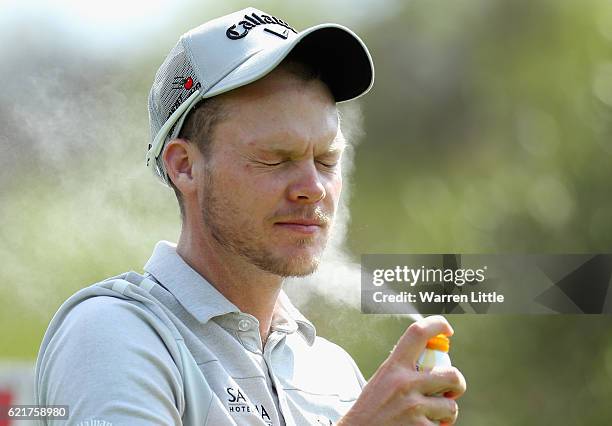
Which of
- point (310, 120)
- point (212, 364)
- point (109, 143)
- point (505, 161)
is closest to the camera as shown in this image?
point (212, 364)

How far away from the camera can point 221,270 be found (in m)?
2.05

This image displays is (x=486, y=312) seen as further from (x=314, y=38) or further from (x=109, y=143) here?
(x=314, y=38)

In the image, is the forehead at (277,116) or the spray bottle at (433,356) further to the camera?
the forehead at (277,116)

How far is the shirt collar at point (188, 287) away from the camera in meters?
1.94

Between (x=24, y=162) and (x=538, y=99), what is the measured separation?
424 cm

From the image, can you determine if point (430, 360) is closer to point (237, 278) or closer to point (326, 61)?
point (237, 278)

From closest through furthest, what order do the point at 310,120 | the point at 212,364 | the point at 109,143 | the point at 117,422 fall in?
Answer: the point at 117,422
the point at 212,364
the point at 310,120
the point at 109,143

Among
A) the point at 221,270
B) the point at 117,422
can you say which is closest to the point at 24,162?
the point at 221,270

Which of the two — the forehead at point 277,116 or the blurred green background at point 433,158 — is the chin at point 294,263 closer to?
the forehead at point 277,116

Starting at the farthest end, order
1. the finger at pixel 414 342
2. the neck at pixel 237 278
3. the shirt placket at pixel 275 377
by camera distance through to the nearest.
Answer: the neck at pixel 237 278 < the shirt placket at pixel 275 377 < the finger at pixel 414 342

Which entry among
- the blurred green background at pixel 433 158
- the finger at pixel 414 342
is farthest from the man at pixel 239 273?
the blurred green background at pixel 433 158

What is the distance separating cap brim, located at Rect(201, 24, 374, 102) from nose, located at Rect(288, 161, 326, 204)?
0.21 meters

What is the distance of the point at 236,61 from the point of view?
6.60 ft

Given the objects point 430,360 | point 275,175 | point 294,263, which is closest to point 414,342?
point 430,360
